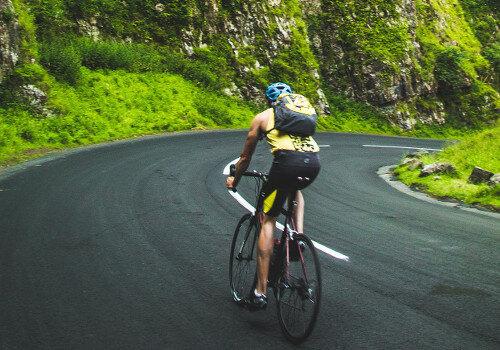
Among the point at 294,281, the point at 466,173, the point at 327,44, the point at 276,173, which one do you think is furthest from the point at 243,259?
the point at 327,44

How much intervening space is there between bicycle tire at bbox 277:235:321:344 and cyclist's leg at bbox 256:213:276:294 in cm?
14

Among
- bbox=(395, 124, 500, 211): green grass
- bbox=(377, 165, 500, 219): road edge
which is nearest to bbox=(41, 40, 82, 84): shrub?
bbox=(377, 165, 500, 219): road edge

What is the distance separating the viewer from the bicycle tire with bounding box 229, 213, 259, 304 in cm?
485

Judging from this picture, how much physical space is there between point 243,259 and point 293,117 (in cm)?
174

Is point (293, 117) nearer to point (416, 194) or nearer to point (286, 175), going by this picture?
point (286, 175)

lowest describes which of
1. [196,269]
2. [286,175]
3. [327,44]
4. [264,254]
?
[196,269]

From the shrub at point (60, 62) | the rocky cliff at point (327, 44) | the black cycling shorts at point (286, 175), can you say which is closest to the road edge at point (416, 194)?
the black cycling shorts at point (286, 175)

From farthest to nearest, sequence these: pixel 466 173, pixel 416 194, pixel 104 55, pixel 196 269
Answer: pixel 104 55
pixel 466 173
pixel 416 194
pixel 196 269

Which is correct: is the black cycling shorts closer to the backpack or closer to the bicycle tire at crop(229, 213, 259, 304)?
the backpack

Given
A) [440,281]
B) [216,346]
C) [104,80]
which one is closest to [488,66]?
[104,80]

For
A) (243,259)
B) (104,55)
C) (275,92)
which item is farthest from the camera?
(104,55)

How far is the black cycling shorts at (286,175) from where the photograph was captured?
4090 mm

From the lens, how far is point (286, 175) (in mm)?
4082

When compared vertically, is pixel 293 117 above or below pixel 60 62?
below
